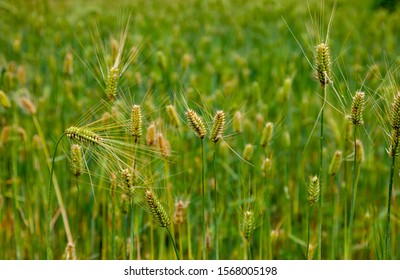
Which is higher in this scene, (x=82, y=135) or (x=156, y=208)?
(x=82, y=135)

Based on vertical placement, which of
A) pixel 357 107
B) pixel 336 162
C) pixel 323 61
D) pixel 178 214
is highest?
pixel 323 61

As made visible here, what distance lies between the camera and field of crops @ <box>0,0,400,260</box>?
1764 mm

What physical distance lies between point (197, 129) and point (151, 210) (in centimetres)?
27

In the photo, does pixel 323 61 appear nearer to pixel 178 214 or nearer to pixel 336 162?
pixel 336 162

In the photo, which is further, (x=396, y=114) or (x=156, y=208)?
(x=156, y=208)

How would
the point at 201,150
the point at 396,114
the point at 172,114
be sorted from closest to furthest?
1. the point at 396,114
2. the point at 201,150
3. the point at 172,114

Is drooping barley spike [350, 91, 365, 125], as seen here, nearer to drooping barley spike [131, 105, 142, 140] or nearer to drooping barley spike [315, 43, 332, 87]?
drooping barley spike [315, 43, 332, 87]

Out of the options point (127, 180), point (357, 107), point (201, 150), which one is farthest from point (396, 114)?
point (127, 180)

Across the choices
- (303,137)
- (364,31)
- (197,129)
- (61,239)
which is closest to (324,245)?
(303,137)

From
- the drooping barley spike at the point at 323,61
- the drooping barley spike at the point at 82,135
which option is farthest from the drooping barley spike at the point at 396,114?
the drooping barley spike at the point at 82,135

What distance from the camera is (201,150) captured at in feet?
6.27

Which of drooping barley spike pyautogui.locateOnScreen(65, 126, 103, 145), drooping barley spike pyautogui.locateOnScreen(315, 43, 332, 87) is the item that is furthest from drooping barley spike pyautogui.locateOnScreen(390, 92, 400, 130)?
drooping barley spike pyautogui.locateOnScreen(65, 126, 103, 145)
